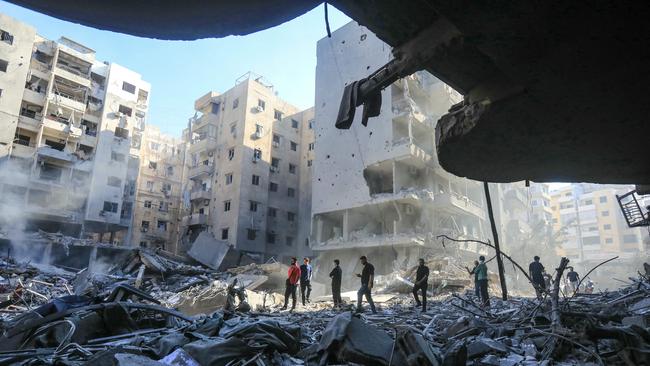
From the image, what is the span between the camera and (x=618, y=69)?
3.36m

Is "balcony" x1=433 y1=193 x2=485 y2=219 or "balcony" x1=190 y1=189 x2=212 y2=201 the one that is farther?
"balcony" x1=190 y1=189 x2=212 y2=201

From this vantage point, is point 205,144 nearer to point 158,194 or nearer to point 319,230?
point 158,194

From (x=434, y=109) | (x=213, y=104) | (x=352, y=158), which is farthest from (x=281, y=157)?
(x=434, y=109)

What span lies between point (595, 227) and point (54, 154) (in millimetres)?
81339

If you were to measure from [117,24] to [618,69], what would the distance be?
14.1 feet

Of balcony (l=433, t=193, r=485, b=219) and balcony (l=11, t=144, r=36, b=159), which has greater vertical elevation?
balcony (l=11, t=144, r=36, b=159)

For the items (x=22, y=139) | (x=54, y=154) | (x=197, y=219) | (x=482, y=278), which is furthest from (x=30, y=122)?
(x=482, y=278)

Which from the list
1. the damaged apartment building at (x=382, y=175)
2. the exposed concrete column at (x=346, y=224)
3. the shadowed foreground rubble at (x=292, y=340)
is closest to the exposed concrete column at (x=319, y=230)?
the damaged apartment building at (x=382, y=175)

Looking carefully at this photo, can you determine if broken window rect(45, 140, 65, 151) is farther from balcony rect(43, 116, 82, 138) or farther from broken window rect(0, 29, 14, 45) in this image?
broken window rect(0, 29, 14, 45)

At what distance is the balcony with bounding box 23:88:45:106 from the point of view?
32.9 meters

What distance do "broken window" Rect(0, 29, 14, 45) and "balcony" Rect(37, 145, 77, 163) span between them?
9.62 metres

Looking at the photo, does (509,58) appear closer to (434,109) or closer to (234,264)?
(234,264)

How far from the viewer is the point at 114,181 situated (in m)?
38.1

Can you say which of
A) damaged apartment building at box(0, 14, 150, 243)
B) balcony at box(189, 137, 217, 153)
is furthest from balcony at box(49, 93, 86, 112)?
balcony at box(189, 137, 217, 153)
